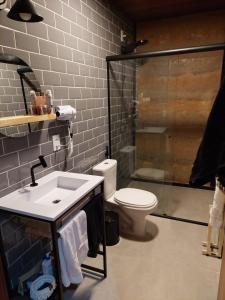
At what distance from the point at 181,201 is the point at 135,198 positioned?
41.9 inches

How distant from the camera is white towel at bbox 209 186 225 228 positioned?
3.91ft

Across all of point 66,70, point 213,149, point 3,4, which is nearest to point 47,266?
point 213,149

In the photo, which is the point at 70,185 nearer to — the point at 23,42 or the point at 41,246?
the point at 41,246

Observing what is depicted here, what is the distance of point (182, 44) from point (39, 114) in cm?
258

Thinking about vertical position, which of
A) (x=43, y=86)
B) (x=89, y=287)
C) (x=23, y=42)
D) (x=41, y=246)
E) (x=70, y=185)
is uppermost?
(x=23, y=42)

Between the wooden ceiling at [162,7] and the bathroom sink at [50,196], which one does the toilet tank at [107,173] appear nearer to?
the bathroom sink at [50,196]

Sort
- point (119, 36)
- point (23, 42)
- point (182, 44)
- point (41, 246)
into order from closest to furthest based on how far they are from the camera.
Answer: point (23, 42) < point (41, 246) < point (119, 36) < point (182, 44)

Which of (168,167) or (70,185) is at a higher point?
(70,185)

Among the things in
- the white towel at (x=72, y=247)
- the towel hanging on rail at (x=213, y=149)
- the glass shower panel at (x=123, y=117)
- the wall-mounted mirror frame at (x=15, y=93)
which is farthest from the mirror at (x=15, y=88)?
the glass shower panel at (x=123, y=117)

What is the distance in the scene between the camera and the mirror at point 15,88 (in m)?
1.28

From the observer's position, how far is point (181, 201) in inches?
117

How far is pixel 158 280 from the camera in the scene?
5.73 ft

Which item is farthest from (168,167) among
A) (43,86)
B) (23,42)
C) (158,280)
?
(23,42)

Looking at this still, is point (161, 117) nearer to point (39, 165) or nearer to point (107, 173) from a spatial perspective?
point (107, 173)
